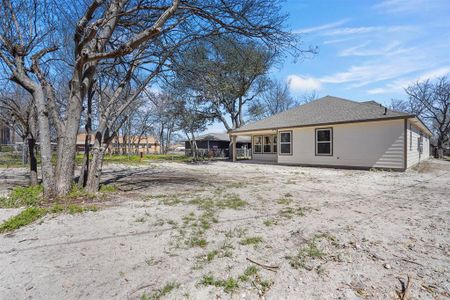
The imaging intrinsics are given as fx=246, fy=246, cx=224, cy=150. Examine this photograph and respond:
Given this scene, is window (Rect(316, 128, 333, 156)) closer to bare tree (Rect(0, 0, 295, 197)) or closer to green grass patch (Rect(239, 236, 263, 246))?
bare tree (Rect(0, 0, 295, 197))

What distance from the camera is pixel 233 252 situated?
2785 millimetres

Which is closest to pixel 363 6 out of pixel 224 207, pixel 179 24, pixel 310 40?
pixel 310 40

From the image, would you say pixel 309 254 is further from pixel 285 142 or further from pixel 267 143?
pixel 267 143

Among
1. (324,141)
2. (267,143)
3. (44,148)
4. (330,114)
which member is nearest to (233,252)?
(44,148)

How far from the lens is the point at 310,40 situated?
18.5 ft

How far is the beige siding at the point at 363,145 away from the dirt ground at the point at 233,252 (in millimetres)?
6541

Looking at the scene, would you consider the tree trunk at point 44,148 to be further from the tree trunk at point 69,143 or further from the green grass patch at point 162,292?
the green grass patch at point 162,292

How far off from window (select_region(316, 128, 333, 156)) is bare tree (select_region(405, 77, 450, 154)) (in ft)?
68.5

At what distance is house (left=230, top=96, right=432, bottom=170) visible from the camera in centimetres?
1057

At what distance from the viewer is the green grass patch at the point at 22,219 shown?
3.57 metres

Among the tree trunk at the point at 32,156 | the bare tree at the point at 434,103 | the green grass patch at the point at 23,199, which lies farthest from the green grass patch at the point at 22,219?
the bare tree at the point at 434,103

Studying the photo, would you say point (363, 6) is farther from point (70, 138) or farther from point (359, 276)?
point (70, 138)

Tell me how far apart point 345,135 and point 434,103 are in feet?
79.2

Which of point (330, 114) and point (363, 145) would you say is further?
point (330, 114)
